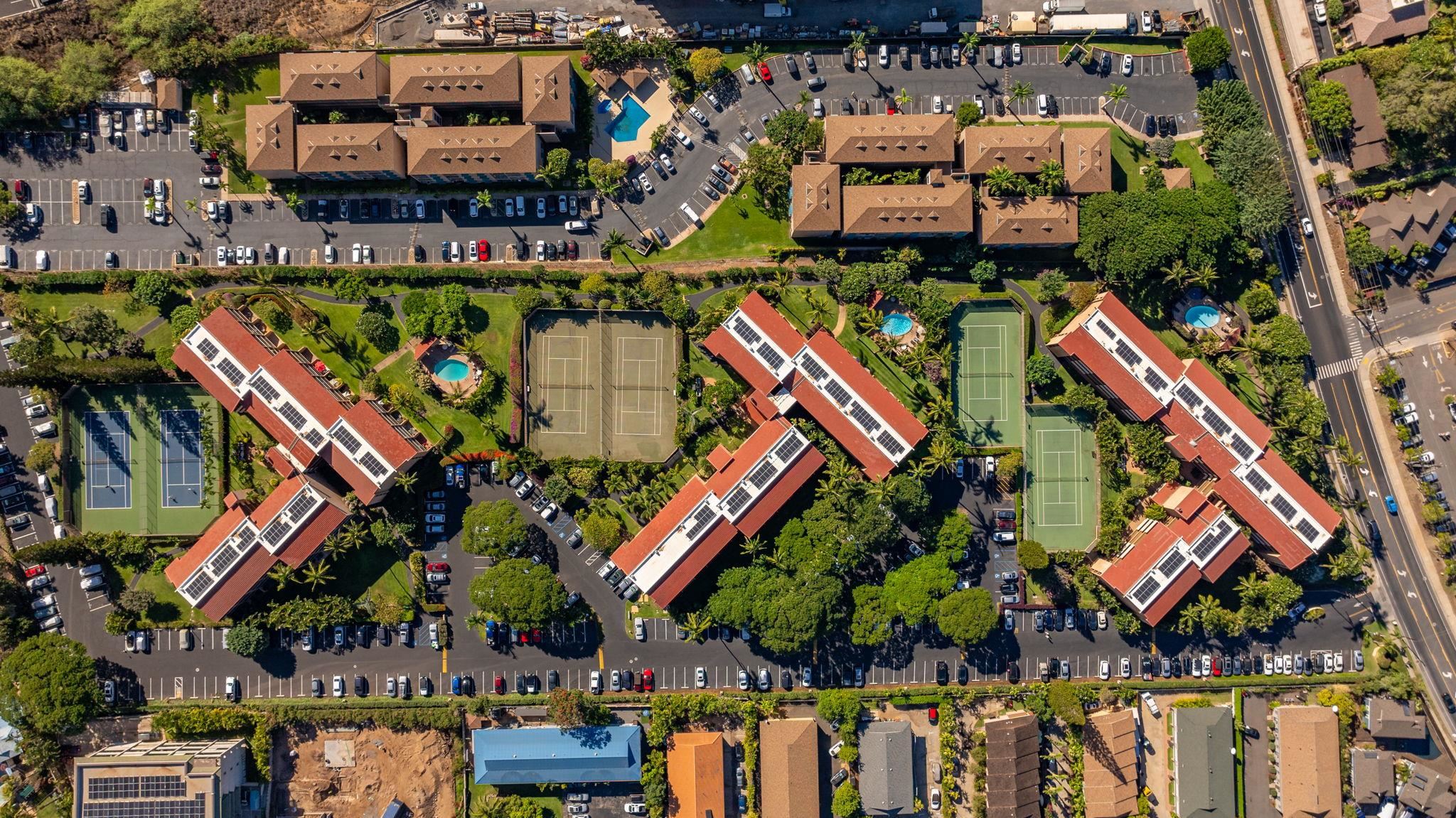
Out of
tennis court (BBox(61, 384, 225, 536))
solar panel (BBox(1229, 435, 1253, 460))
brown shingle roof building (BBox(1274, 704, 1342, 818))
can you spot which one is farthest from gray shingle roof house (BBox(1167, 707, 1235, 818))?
tennis court (BBox(61, 384, 225, 536))

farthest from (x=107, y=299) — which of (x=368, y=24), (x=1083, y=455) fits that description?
(x=1083, y=455)

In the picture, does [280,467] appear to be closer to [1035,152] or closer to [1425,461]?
[1035,152]

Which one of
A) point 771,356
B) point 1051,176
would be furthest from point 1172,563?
point 771,356

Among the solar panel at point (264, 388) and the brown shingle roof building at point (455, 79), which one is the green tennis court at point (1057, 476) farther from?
the solar panel at point (264, 388)

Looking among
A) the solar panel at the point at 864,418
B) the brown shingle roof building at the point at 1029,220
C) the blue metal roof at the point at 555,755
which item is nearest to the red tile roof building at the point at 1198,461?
the brown shingle roof building at the point at 1029,220

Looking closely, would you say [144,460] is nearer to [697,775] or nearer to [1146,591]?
[697,775]

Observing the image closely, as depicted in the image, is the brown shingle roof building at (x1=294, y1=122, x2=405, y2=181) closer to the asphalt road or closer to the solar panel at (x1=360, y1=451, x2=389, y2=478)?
the solar panel at (x1=360, y1=451, x2=389, y2=478)

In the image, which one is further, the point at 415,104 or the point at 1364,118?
the point at 1364,118
